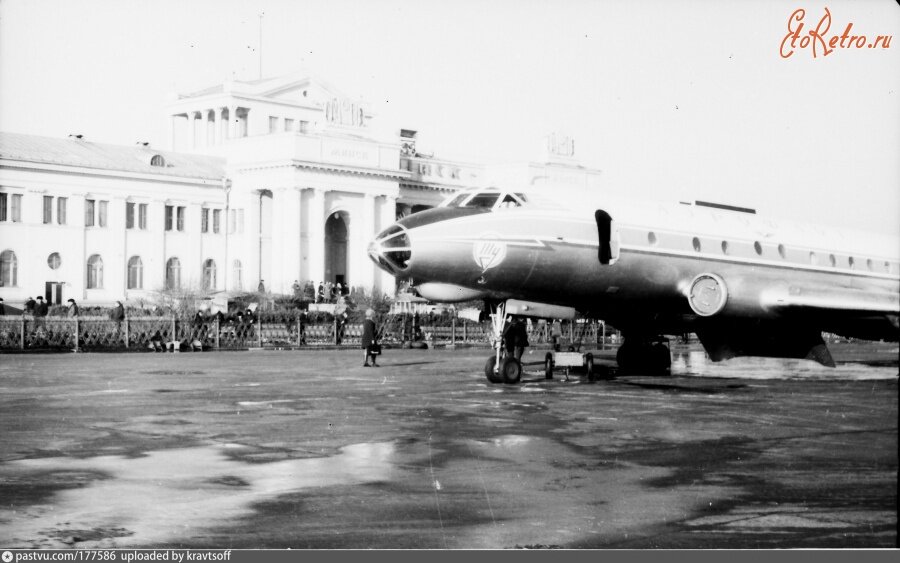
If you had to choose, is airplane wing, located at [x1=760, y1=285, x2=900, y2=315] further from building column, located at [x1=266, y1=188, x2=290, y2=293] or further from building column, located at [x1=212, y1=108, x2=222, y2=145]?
building column, located at [x1=212, y1=108, x2=222, y2=145]

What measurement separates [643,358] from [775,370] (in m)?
5.34

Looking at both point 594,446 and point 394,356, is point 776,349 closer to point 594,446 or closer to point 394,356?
point 594,446

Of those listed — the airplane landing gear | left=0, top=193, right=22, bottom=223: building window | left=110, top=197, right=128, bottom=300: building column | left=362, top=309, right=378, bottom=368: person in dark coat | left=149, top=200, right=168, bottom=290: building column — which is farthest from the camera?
left=149, top=200, right=168, bottom=290: building column

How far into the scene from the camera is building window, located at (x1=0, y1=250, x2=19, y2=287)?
77.4 metres

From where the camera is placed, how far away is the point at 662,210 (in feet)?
85.1

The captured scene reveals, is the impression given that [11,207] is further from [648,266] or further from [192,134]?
[648,266]

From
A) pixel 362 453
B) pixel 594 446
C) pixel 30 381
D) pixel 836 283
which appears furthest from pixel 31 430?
pixel 836 283

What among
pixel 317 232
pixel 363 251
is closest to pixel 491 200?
pixel 317 232

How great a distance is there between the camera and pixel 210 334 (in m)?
49.3

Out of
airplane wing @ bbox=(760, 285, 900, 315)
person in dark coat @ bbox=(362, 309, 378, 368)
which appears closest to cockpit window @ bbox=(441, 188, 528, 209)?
airplane wing @ bbox=(760, 285, 900, 315)

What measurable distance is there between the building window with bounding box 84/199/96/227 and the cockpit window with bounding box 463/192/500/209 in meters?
67.9

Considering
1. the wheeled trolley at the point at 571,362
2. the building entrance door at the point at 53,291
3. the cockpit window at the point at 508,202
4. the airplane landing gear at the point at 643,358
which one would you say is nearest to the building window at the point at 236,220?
the building entrance door at the point at 53,291

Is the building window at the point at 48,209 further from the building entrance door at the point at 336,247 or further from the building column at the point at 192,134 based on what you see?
the building column at the point at 192,134

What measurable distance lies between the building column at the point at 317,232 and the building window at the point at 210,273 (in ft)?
26.6
